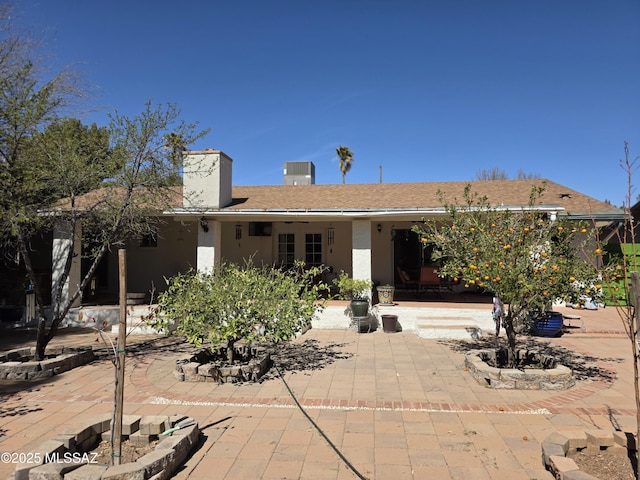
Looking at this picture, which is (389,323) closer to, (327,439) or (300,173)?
(327,439)

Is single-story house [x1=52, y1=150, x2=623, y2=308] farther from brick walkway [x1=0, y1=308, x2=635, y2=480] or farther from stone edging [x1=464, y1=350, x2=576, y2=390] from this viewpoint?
stone edging [x1=464, y1=350, x2=576, y2=390]

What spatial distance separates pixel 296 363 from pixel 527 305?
12.6 ft

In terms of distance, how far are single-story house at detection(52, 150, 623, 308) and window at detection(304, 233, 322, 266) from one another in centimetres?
4

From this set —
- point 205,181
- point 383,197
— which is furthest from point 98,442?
point 383,197

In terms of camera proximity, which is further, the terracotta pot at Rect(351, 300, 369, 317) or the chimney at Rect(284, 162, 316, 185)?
the chimney at Rect(284, 162, 316, 185)

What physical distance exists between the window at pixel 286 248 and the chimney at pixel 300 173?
5911mm

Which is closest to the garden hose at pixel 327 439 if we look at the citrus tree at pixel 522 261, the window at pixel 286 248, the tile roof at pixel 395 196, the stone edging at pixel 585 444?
the stone edging at pixel 585 444

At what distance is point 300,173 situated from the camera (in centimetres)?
1967

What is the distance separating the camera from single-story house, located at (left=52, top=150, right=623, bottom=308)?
1049 centimetres

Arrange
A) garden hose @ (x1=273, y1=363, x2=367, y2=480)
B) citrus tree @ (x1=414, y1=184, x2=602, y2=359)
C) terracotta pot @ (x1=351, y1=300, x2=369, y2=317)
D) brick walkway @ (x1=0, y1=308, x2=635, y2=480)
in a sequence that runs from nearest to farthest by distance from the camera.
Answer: garden hose @ (x1=273, y1=363, x2=367, y2=480)
brick walkway @ (x1=0, y1=308, x2=635, y2=480)
citrus tree @ (x1=414, y1=184, x2=602, y2=359)
terracotta pot @ (x1=351, y1=300, x2=369, y2=317)

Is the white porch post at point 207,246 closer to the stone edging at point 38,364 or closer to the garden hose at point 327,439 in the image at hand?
the stone edging at point 38,364

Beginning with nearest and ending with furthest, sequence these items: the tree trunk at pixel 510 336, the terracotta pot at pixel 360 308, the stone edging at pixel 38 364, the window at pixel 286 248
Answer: the tree trunk at pixel 510 336, the stone edging at pixel 38 364, the terracotta pot at pixel 360 308, the window at pixel 286 248

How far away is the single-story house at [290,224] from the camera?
10.5 meters

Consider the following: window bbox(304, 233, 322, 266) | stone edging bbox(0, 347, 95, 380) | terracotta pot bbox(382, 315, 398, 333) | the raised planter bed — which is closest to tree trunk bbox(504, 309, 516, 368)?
terracotta pot bbox(382, 315, 398, 333)
